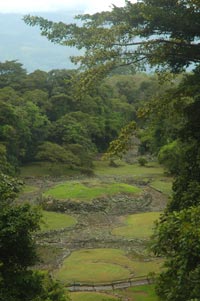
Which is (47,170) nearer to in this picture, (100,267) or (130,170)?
(130,170)

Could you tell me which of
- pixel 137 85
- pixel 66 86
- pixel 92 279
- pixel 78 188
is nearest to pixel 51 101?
Result: pixel 66 86

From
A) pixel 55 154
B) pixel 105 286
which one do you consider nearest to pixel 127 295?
pixel 105 286

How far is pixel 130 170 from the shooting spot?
165 ft

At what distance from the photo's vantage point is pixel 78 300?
18.0m

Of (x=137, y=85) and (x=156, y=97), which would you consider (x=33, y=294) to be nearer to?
(x=156, y=97)

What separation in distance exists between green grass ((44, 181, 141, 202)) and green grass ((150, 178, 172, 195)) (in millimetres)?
2398

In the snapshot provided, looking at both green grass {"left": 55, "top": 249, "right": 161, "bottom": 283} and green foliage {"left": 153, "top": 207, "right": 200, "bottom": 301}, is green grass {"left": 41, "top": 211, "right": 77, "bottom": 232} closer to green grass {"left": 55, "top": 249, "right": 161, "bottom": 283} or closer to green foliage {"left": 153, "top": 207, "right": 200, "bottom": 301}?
green grass {"left": 55, "top": 249, "right": 161, "bottom": 283}

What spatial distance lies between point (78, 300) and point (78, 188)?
1932cm

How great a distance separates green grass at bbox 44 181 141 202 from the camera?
35438mm

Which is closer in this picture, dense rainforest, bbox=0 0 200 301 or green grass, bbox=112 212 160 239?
dense rainforest, bbox=0 0 200 301

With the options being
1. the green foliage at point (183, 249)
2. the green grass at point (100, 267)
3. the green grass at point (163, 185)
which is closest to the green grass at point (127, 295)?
the green grass at point (100, 267)

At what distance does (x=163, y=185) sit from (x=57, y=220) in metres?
14.0

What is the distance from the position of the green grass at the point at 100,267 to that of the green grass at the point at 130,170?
22471 millimetres

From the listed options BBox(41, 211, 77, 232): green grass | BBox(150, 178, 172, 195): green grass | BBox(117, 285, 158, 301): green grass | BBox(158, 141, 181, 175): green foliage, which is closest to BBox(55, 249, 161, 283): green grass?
BBox(117, 285, 158, 301): green grass
